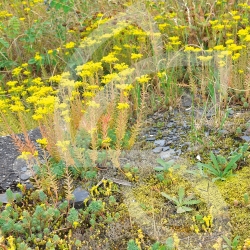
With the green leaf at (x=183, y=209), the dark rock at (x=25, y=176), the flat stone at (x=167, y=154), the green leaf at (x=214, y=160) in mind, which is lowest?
the green leaf at (x=183, y=209)

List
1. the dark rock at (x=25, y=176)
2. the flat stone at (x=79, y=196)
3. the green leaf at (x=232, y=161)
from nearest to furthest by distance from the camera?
the flat stone at (x=79, y=196) → the green leaf at (x=232, y=161) → the dark rock at (x=25, y=176)

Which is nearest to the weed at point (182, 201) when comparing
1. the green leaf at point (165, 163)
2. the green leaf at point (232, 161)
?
the green leaf at point (165, 163)

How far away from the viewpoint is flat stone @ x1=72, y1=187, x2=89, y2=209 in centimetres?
269

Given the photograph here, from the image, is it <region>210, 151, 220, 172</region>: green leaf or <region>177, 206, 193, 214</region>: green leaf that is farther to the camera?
<region>210, 151, 220, 172</region>: green leaf

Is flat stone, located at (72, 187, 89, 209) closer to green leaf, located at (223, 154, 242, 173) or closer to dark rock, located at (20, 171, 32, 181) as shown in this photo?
dark rock, located at (20, 171, 32, 181)

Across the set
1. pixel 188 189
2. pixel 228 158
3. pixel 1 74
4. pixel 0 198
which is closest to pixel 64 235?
pixel 0 198

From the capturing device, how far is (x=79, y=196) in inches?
107

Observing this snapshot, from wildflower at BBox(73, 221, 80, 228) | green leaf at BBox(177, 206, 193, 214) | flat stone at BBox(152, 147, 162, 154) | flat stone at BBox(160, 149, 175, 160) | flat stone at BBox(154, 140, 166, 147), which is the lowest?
green leaf at BBox(177, 206, 193, 214)

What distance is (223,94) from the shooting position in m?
3.53

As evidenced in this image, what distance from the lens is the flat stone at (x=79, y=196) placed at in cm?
269

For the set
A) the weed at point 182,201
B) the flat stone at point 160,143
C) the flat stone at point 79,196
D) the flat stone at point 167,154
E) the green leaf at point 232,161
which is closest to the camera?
the weed at point 182,201

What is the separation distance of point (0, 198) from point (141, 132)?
137 centimetres

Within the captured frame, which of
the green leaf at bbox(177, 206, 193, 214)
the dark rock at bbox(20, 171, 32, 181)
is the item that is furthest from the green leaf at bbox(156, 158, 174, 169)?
the dark rock at bbox(20, 171, 32, 181)

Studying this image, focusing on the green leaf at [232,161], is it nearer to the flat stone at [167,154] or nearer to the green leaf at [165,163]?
the green leaf at [165,163]
